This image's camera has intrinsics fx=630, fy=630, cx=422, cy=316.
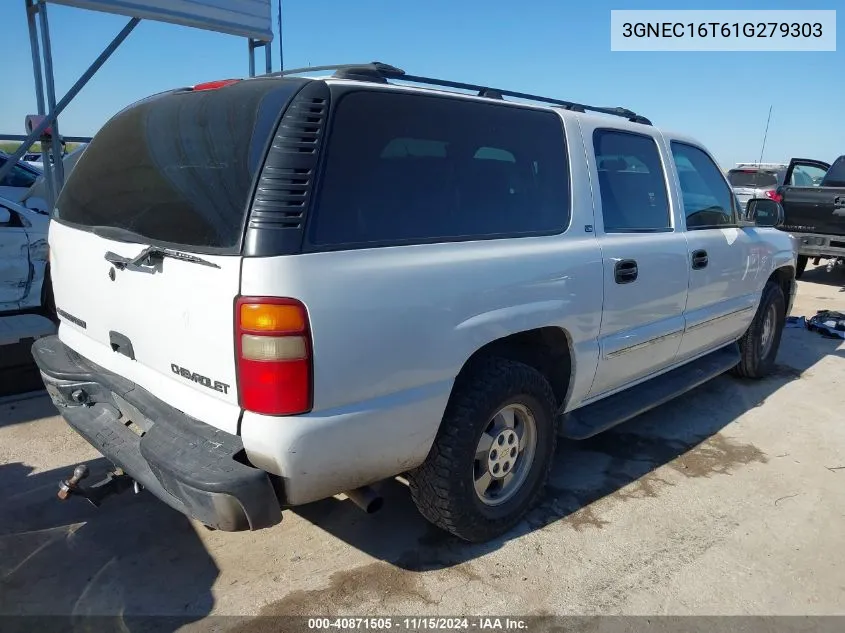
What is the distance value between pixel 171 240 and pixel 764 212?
428cm

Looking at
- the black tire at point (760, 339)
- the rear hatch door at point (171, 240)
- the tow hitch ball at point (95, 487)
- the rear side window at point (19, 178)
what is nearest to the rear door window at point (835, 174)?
the black tire at point (760, 339)

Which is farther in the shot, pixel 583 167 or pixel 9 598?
pixel 583 167

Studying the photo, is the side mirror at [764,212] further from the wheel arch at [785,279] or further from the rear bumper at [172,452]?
the rear bumper at [172,452]

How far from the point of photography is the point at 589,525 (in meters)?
3.10

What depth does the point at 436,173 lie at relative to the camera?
2.49 m

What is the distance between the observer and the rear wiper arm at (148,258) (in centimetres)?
209

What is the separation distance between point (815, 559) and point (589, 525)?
1.00m

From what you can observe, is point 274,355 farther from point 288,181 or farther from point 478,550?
point 478,550

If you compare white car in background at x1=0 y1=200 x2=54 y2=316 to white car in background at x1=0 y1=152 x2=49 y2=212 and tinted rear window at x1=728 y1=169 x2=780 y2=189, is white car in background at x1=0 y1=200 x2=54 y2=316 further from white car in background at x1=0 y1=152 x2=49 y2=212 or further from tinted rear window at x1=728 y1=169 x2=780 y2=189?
tinted rear window at x1=728 y1=169 x2=780 y2=189

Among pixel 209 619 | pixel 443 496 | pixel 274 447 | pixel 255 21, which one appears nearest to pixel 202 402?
pixel 274 447

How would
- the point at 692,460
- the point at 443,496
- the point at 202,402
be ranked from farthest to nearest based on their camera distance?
the point at 692,460 < the point at 443,496 < the point at 202,402

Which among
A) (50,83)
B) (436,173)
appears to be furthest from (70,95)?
(436,173)

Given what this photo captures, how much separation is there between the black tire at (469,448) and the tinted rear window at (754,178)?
41.6 ft

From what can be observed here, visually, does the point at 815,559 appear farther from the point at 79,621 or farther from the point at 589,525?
the point at 79,621
